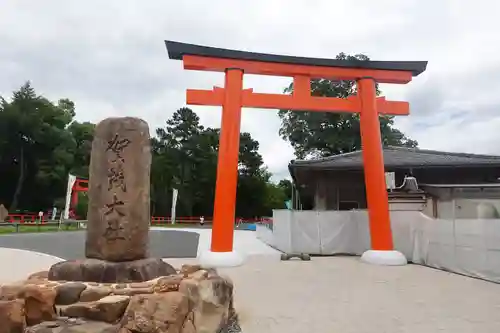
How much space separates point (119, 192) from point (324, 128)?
2695 cm

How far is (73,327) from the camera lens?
3.47 metres

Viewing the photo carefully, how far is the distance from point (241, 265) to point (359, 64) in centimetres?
680

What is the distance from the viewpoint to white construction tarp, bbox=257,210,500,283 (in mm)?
8641

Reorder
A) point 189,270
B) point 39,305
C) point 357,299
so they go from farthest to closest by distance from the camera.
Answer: point 357,299 < point 189,270 < point 39,305

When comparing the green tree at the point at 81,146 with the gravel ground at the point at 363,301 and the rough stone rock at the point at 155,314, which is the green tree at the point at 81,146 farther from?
the rough stone rock at the point at 155,314

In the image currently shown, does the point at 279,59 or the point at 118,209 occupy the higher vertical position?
the point at 279,59

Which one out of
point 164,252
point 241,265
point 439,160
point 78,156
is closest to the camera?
point 241,265

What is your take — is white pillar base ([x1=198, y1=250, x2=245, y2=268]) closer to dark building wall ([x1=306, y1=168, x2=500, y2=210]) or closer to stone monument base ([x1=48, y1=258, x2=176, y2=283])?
stone monument base ([x1=48, y1=258, x2=176, y2=283])

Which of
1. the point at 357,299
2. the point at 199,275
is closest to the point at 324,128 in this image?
the point at 357,299

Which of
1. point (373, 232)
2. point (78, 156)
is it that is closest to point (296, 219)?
point (373, 232)

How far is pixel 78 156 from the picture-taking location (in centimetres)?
4331

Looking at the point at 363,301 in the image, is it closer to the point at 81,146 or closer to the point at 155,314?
the point at 155,314

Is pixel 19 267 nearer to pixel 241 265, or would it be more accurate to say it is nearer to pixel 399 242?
pixel 241 265

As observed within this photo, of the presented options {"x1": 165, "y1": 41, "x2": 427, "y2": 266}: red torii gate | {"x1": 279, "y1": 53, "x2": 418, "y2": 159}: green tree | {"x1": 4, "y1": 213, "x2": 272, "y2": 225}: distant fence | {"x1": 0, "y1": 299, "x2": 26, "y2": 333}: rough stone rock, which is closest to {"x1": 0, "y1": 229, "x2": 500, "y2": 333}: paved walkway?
{"x1": 165, "y1": 41, "x2": 427, "y2": 266}: red torii gate
